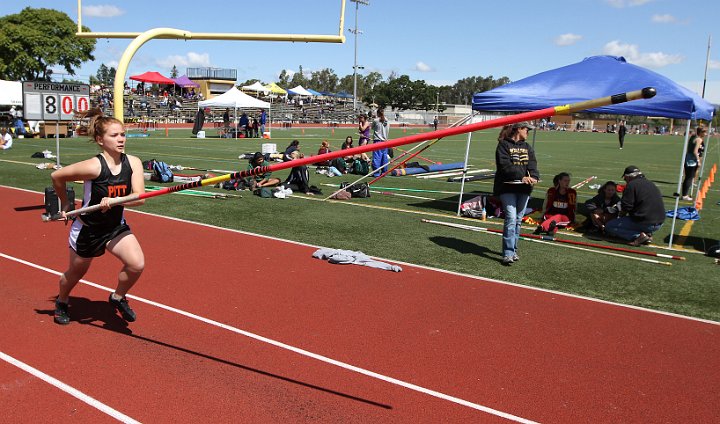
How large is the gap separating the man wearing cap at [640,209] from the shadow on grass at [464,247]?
2874 mm

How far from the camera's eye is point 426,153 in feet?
95.2

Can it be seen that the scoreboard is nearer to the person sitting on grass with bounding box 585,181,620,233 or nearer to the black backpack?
the black backpack

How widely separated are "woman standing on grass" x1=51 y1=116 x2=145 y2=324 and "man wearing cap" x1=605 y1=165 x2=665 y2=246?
27.1ft

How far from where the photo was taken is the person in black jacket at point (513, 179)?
26.6 ft

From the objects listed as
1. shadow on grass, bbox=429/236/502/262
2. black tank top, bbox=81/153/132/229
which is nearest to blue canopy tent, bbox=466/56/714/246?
shadow on grass, bbox=429/236/502/262

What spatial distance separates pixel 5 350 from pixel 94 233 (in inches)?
48.4

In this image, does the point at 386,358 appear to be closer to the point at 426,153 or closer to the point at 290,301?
the point at 290,301

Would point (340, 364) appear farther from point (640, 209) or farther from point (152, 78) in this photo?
point (152, 78)

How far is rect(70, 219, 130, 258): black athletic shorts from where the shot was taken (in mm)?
5031

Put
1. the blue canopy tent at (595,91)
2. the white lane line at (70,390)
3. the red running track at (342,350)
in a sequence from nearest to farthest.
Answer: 1. the white lane line at (70,390)
2. the red running track at (342,350)
3. the blue canopy tent at (595,91)

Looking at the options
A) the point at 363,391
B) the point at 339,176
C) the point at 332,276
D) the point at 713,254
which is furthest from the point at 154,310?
the point at 339,176

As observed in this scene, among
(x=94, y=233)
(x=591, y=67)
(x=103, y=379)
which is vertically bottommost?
(x=103, y=379)

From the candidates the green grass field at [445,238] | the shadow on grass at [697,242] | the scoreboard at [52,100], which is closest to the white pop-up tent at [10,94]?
the green grass field at [445,238]

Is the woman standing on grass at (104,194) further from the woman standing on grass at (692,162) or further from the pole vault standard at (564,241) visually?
the woman standing on grass at (692,162)
